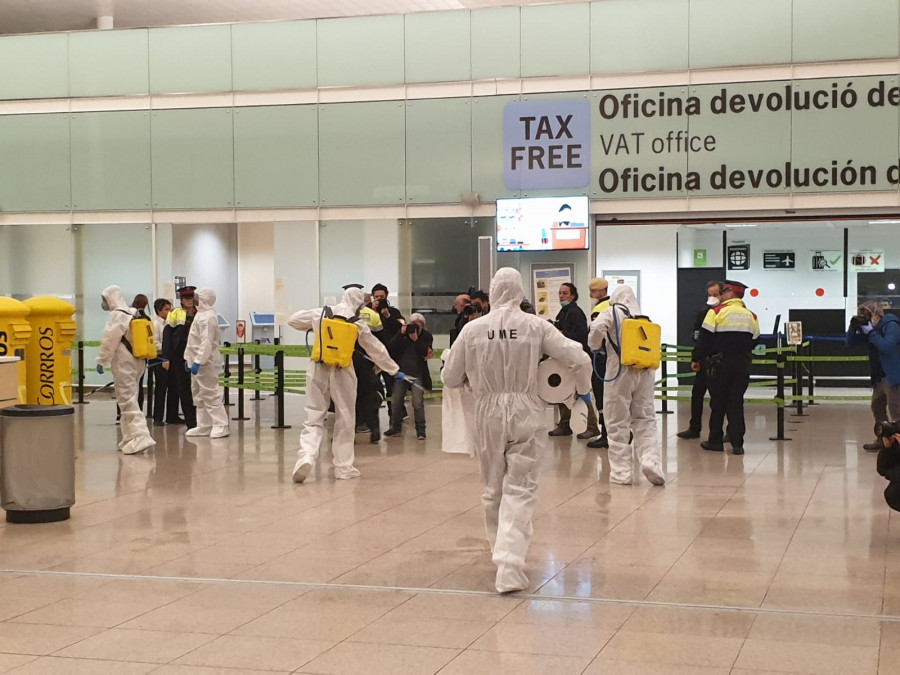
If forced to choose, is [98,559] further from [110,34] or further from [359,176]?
[110,34]

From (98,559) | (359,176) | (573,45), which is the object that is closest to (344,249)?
(359,176)

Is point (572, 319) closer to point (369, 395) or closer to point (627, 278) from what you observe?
point (369, 395)

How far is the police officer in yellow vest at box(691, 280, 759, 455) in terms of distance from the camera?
472 inches

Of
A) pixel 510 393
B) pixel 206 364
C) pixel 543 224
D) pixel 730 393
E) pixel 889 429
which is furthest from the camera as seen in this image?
pixel 543 224

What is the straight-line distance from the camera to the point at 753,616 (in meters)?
5.78

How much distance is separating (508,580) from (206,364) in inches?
328

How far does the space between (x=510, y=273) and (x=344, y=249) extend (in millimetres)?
11948

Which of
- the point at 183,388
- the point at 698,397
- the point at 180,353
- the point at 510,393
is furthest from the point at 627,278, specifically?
the point at 510,393

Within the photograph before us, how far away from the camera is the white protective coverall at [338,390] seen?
10.4 m

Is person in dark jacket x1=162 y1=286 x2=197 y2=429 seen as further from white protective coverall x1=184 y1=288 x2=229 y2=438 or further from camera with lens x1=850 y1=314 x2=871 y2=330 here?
camera with lens x1=850 y1=314 x2=871 y2=330

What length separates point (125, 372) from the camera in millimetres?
12391

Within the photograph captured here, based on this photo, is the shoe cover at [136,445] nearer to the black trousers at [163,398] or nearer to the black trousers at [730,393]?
the black trousers at [163,398]

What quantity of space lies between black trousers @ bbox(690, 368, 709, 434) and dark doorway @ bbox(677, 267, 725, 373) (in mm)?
6230

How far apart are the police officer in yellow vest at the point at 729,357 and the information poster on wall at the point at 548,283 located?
5.58 meters
